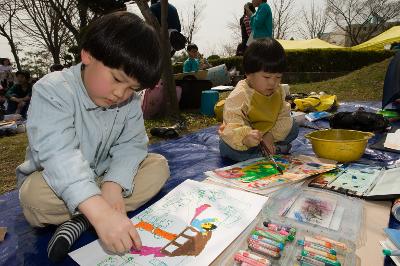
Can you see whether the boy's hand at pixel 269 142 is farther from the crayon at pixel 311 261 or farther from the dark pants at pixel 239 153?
the crayon at pixel 311 261

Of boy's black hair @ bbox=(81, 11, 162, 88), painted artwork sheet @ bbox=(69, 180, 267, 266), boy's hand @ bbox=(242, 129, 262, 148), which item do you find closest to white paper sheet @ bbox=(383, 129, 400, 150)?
boy's hand @ bbox=(242, 129, 262, 148)

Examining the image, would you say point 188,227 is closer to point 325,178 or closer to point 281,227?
point 281,227

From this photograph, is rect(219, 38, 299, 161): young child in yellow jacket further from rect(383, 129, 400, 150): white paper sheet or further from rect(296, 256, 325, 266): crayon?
rect(296, 256, 325, 266): crayon

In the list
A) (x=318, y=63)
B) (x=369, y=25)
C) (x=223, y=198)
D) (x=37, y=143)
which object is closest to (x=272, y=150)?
(x=223, y=198)

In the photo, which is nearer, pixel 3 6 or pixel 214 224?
pixel 214 224

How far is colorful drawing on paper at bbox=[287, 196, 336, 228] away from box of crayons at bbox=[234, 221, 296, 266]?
0.32ft

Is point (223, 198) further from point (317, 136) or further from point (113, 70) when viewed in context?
point (317, 136)

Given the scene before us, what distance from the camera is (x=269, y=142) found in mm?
1639

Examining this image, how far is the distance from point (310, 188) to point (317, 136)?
0.52m

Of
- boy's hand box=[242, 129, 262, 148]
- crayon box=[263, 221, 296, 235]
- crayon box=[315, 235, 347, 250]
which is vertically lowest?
crayon box=[315, 235, 347, 250]

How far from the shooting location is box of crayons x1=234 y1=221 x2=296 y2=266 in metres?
0.74

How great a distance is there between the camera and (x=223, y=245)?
2.75 ft

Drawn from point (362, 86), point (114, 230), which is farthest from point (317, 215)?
point (362, 86)

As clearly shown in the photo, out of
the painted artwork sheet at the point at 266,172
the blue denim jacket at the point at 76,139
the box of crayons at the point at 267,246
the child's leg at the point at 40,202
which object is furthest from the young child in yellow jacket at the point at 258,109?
the child's leg at the point at 40,202
